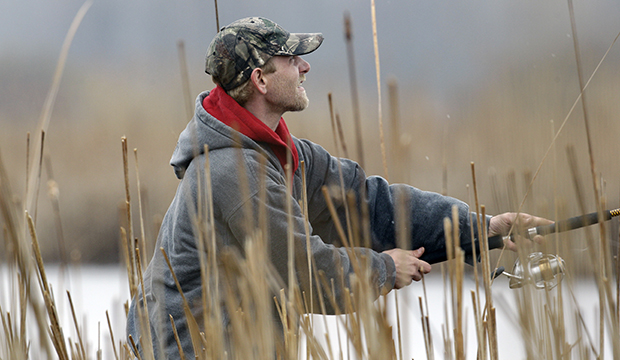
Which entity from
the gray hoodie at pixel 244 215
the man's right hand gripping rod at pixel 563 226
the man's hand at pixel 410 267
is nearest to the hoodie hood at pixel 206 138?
the gray hoodie at pixel 244 215

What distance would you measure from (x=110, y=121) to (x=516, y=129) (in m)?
2.85

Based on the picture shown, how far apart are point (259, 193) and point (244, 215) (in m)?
0.04

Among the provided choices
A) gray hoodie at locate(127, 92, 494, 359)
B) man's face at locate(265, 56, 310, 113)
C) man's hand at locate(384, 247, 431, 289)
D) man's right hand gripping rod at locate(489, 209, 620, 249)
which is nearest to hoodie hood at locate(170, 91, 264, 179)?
gray hoodie at locate(127, 92, 494, 359)

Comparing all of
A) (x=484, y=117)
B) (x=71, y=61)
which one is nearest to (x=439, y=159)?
(x=484, y=117)

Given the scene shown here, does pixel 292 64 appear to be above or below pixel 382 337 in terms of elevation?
above

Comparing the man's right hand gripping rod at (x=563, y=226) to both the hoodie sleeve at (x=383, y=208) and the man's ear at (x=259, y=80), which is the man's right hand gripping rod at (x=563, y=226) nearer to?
the hoodie sleeve at (x=383, y=208)

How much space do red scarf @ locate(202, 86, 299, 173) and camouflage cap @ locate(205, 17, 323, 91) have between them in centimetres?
3

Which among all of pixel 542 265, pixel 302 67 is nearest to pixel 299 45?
pixel 302 67

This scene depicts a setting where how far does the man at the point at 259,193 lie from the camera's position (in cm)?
86

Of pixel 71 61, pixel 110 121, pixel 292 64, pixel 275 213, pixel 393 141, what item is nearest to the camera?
pixel 393 141

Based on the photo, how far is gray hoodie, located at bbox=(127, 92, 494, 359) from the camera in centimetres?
85

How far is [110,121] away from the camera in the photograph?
13.4ft

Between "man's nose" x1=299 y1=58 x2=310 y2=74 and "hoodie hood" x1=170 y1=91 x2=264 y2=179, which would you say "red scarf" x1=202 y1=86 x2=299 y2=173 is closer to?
"hoodie hood" x1=170 y1=91 x2=264 y2=179

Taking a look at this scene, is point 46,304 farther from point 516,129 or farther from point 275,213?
point 516,129
